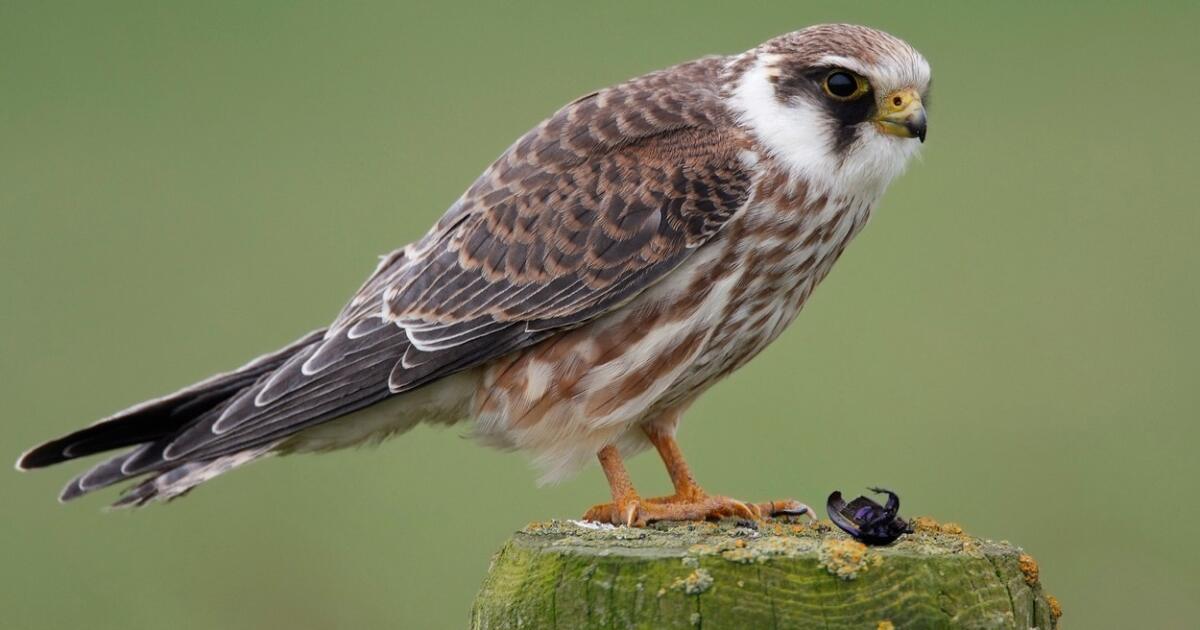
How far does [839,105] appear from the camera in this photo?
4.69 m

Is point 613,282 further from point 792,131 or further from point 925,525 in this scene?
point 925,525

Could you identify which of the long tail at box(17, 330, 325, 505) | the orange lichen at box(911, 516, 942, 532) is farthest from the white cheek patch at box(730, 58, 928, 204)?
the long tail at box(17, 330, 325, 505)

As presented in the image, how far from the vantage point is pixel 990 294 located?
8.66m

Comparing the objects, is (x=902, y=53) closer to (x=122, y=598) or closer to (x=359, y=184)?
(x=122, y=598)

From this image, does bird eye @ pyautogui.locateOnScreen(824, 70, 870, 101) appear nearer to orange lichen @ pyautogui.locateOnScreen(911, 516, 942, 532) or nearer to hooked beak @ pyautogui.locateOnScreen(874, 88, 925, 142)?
hooked beak @ pyautogui.locateOnScreen(874, 88, 925, 142)

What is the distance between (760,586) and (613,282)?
64.1 inches

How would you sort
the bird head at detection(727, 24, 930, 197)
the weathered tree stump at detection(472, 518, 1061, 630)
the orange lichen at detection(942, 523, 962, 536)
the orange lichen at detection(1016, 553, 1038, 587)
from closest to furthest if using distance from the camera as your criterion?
the weathered tree stump at detection(472, 518, 1061, 630) < the orange lichen at detection(1016, 553, 1038, 587) < the orange lichen at detection(942, 523, 962, 536) < the bird head at detection(727, 24, 930, 197)

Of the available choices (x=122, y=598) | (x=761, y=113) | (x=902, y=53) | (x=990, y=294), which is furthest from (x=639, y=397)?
A: (x=990, y=294)

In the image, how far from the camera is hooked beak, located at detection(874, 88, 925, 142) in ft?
15.2

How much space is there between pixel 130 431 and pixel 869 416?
4.00m

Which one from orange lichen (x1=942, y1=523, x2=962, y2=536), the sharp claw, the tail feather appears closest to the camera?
orange lichen (x1=942, y1=523, x2=962, y2=536)

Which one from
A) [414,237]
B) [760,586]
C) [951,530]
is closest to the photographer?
[760,586]

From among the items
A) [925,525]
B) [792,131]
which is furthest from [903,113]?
[925,525]

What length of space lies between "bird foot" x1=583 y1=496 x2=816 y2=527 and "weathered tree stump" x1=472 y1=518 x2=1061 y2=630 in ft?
3.43
